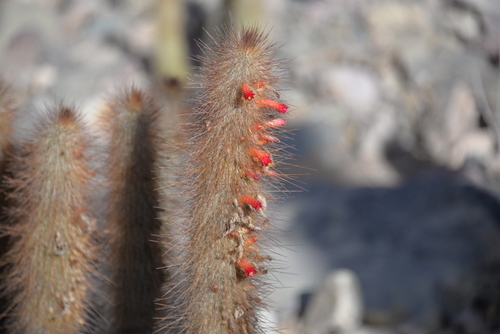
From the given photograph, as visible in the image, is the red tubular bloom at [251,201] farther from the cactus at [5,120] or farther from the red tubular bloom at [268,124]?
the cactus at [5,120]

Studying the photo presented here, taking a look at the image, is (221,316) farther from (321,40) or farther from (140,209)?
(321,40)

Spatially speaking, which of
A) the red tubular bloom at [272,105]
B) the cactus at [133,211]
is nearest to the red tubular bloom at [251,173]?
the red tubular bloom at [272,105]

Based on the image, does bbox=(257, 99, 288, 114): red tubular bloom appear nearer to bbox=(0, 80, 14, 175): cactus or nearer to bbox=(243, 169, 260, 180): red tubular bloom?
bbox=(243, 169, 260, 180): red tubular bloom

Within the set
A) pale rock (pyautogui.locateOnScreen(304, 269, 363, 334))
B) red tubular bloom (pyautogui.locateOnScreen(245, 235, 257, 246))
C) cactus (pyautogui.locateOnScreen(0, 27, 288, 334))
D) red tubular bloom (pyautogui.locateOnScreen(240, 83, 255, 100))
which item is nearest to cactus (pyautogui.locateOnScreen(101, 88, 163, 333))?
cactus (pyautogui.locateOnScreen(0, 27, 288, 334))

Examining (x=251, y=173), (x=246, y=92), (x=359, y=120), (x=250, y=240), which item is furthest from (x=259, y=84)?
(x=359, y=120)

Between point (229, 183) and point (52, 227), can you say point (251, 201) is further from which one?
point (52, 227)

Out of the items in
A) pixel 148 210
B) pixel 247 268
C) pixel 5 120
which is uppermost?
pixel 5 120
